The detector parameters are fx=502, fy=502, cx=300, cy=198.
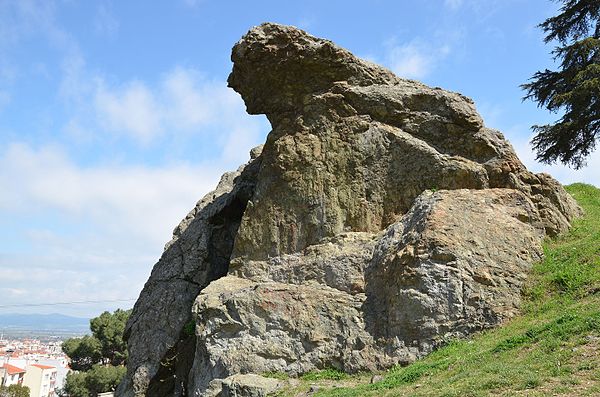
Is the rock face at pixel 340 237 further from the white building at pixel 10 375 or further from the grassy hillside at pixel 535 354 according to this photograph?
the white building at pixel 10 375

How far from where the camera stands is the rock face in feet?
45.5

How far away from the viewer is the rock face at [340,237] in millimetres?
13883

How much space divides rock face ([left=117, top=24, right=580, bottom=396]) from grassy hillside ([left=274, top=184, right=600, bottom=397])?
0.62m

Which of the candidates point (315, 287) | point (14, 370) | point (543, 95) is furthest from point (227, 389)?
point (14, 370)

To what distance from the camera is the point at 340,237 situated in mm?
17344

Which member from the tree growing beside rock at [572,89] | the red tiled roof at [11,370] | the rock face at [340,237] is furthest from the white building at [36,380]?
the tree growing beside rock at [572,89]

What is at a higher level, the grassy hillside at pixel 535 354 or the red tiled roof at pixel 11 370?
the grassy hillside at pixel 535 354

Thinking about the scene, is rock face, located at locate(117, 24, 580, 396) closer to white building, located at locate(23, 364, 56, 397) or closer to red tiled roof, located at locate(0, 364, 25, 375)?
red tiled roof, located at locate(0, 364, 25, 375)

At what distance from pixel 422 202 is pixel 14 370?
11645 cm

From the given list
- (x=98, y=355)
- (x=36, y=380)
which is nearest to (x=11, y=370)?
(x=36, y=380)

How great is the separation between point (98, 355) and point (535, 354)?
5780 cm

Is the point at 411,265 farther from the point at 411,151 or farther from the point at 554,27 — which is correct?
the point at 554,27

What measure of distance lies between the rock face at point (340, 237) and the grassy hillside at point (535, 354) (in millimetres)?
618

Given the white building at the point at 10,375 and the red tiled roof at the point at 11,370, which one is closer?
the white building at the point at 10,375
